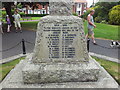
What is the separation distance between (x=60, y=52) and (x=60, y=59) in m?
0.18

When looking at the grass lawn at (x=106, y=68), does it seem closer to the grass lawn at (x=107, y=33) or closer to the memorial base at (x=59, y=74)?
the memorial base at (x=59, y=74)

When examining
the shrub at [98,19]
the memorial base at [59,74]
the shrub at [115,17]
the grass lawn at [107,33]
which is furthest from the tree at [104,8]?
the memorial base at [59,74]

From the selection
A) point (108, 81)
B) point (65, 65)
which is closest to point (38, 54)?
point (65, 65)

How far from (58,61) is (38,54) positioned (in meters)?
0.54

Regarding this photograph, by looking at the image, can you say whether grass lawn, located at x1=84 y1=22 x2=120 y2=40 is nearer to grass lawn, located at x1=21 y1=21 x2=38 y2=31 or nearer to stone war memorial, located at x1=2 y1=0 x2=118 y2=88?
grass lawn, located at x1=21 y1=21 x2=38 y2=31

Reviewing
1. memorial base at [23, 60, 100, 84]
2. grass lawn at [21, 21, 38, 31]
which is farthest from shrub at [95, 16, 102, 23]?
memorial base at [23, 60, 100, 84]

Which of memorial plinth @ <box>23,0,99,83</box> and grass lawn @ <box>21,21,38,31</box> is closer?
memorial plinth @ <box>23,0,99,83</box>

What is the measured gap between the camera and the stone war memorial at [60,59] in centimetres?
342

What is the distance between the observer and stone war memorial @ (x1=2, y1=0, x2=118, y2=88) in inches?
135

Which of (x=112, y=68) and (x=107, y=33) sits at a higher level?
(x=107, y=33)

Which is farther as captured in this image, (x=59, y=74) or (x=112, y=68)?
(x=112, y=68)

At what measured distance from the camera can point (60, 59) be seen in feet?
12.1

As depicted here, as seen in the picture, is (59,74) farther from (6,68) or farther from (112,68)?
(6,68)

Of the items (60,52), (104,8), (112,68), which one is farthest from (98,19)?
(60,52)
